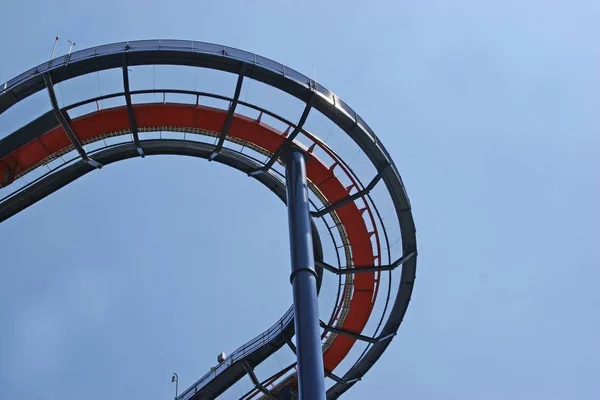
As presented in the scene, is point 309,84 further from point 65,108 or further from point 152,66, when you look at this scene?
point 65,108

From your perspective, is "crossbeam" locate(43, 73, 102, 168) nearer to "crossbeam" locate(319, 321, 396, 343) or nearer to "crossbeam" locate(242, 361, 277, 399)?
"crossbeam" locate(242, 361, 277, 399)

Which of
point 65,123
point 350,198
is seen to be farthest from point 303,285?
point 65,123

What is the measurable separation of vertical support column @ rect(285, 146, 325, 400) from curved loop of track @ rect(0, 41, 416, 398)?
1354 millimetres

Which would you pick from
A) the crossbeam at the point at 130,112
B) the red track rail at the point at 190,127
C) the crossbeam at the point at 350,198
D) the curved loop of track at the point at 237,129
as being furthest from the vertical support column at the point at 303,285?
the crossbeam at the point at 130,112

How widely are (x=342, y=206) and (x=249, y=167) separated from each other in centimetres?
271

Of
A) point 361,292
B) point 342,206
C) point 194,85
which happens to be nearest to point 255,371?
point 361,292

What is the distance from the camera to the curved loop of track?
14.2 m

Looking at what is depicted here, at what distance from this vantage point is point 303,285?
12.8m

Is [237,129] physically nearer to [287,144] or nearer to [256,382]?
[287,144]

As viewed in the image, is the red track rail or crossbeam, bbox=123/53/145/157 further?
the red track rail

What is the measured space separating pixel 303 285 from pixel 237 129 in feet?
16.2

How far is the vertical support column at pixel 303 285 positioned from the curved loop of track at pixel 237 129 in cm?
135

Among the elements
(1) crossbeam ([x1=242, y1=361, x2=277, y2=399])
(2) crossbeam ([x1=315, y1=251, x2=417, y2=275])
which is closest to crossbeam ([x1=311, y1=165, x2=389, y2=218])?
(2) crossbeam ([x1=315, y1=251, x2=417, y2=275])

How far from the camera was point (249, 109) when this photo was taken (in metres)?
15.2
